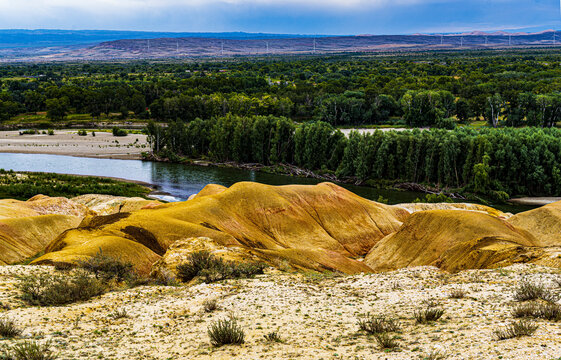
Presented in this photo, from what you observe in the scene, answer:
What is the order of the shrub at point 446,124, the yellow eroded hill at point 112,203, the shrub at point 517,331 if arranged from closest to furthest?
the shrub at point 517,331
the yellow eroded hill at point 112,203
the shrub at point 446,124

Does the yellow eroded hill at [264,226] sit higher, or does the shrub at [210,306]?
the shrub at [210,306]

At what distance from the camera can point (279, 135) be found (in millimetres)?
117312

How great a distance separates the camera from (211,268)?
25219 mm

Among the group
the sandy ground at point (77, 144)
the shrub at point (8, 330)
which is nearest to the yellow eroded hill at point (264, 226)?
the shrub at point (8, 330)

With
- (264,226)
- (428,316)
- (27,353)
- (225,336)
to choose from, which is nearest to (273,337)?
(225,336)

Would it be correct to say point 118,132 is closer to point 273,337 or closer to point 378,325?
point 273,337

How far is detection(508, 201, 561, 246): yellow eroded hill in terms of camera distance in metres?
38.5

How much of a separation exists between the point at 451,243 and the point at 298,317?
1855cm

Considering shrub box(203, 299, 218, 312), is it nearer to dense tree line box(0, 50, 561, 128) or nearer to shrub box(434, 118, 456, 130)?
shrub box(434, 118, 456, 130)

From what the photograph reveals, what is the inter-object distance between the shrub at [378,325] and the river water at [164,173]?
70.8 meters

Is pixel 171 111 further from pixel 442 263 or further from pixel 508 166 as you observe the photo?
pixel 442 263

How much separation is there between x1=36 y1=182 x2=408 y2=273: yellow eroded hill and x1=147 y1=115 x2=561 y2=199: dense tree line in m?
43.7

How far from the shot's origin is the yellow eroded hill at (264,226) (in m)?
31.3

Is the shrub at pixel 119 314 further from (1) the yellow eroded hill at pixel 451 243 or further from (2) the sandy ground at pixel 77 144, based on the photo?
(2) the sandy ground at pixel 77 144
